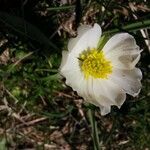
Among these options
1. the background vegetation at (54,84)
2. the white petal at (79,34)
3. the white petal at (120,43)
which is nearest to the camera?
the white petal at (79,34)

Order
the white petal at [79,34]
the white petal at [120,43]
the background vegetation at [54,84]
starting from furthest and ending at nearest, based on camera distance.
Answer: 1. the background vegetation at [54,84]
2. the white petal at [120,43]
3. the white petal at [79,34]

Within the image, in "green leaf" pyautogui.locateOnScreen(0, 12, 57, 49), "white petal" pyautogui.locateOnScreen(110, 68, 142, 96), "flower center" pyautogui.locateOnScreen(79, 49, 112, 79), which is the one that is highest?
"green leaf" pyautogui.locateOnScreen(0, 12, 57, 49)

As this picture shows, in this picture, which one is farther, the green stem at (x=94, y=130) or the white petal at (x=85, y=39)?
the green stem at (x=94, y=130)

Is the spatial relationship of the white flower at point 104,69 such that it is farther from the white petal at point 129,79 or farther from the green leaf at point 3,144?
the green leaf at point 3,144

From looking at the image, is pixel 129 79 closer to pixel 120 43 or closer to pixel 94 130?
pixel 120 43

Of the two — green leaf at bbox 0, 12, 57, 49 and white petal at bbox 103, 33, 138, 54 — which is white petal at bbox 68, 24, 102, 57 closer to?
white petal at bbox 103, 33, 138, 54

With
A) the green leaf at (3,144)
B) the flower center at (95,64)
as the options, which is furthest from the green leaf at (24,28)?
the green leaf at (3,144)

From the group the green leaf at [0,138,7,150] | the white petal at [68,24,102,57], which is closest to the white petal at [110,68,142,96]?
the white petal at [68,24,102,57]
